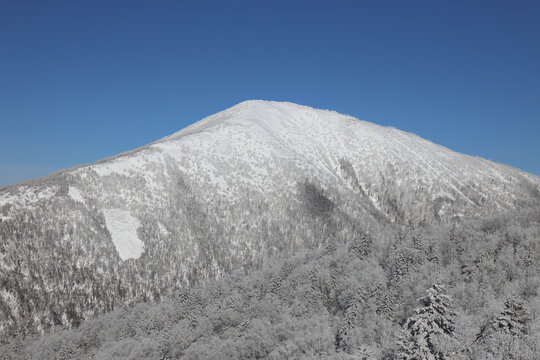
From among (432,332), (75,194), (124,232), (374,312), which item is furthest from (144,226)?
(432,332)

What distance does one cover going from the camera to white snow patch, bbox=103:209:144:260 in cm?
12900

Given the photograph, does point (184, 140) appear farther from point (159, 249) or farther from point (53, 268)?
point (53, 268)

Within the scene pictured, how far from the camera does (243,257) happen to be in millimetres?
150375

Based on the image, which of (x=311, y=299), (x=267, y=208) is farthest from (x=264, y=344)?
(x=267, y=208)

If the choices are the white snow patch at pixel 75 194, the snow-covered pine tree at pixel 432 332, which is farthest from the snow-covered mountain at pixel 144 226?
the snow-covered pine tree at pixel 432 332

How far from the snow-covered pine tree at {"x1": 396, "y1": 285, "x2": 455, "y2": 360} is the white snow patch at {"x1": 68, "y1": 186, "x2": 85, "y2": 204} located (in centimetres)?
13296

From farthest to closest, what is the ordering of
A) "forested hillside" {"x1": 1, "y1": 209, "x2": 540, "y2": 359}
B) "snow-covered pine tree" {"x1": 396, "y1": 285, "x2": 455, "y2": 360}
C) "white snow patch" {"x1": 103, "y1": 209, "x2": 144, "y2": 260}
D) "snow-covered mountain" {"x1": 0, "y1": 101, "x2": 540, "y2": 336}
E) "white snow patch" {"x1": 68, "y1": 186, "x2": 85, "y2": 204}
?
"white snow patch" {"x1": 68, "y1": 186, "x2": 85, "y2": 204} < "white snow patch" {"x1": 103, "y1": 209, "x2": 144, "y2": 260} < "snow-covered mountain" {"x1": 0, "y1": 101, "x2": 540, "y2": 336} < "forested hillside" {"x1": 1, "y1": 209, "x2": 540, "y2": 359} < "snow-covered pine tree" {"x1": 396, "y1": 285, "x2": 455, "y2": 360}

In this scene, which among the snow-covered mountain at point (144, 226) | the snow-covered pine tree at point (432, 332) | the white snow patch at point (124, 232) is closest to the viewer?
the snow-covered pine tree at point (432, 332)

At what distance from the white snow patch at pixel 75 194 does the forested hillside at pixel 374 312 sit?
51450 millimetres

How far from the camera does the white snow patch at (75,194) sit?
130 meters

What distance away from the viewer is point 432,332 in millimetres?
27797

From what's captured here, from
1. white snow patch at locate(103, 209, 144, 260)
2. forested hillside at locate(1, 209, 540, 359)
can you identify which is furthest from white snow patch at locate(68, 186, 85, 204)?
forested hillside at locate(1, 209, 540, 359)

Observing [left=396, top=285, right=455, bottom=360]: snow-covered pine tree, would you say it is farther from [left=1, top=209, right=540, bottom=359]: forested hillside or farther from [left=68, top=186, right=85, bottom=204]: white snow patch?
[left=68, top=186, right=85, bottom=204]: white snow patch

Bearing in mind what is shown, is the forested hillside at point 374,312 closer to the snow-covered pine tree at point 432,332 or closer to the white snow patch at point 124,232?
the snow-covered pine tree at point 432,332
